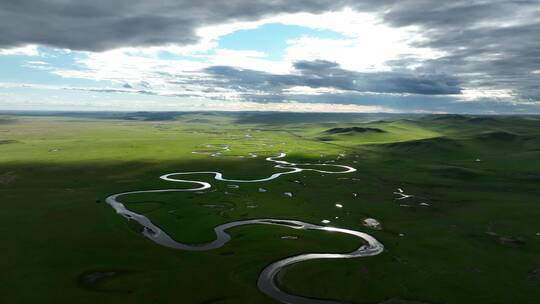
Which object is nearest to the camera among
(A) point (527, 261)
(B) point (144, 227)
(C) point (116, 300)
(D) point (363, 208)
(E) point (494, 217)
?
(C) point (116, 300)

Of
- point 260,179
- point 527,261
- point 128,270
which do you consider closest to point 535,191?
point 527,261

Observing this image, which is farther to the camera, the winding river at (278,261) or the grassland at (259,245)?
the grassland at (259,245)

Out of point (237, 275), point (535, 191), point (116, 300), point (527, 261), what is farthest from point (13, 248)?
point (535, 191)

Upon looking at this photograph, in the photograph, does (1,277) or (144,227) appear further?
(144,227)

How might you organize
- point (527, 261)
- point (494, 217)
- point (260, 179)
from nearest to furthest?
point (527, 261) → point (494, 217) → point (260, 179)

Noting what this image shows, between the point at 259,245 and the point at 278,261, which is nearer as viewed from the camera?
the point at 278,261

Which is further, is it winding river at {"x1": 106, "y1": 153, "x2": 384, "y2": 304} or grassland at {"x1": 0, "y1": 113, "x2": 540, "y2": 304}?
grassland at {"x1": 0, "y1": 113, "x2": 540, "y2": 304}

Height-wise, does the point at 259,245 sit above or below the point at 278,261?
above

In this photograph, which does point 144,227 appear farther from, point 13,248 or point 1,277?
point 1,277

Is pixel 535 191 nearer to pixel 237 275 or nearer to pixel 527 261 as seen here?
pixel 527 261
